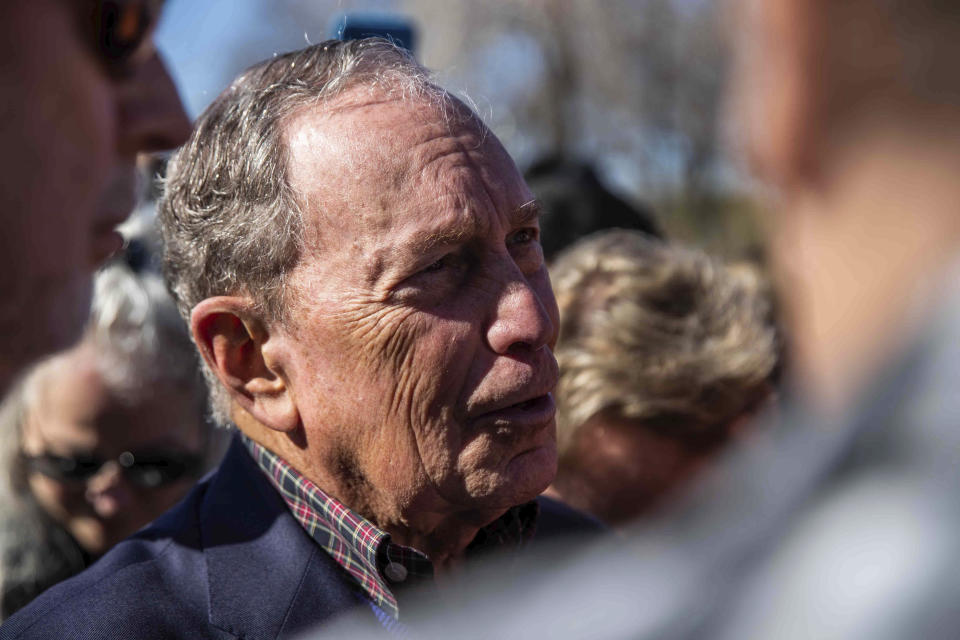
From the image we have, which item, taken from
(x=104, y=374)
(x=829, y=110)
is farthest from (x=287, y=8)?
(x=829, y=110)

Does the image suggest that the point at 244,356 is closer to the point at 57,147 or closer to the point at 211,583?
the point at 211,583

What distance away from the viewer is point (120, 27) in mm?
1505

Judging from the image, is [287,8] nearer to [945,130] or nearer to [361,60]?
[361,60]

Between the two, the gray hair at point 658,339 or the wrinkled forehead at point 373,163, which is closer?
the wrinkled forehead at point 373,163

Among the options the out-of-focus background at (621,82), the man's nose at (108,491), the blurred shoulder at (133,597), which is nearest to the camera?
the blurred shoulder at (133,597)

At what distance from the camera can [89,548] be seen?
3832 millimetres

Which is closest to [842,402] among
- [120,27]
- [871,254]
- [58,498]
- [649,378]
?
[871,254]

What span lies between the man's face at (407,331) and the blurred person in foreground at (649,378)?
1.06 meters

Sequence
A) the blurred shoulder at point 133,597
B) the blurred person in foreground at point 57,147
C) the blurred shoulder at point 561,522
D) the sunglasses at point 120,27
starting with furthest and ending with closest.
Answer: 1. the blurred shoulder at point 561,522
2. the blurred shoulder at point 133,597
3. the sunglasses at point 120,27
4. the blurred person in foreground at point 57,147

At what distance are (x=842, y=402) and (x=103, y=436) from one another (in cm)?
351

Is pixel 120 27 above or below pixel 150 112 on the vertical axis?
above

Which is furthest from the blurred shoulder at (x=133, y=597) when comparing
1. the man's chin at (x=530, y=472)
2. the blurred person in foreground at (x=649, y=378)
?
the blurred person in foreground at (x=649, y=378)

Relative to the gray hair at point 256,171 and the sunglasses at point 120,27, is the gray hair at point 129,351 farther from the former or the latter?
the sunglasses at point 120,27

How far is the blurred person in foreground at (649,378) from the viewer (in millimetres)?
3342
